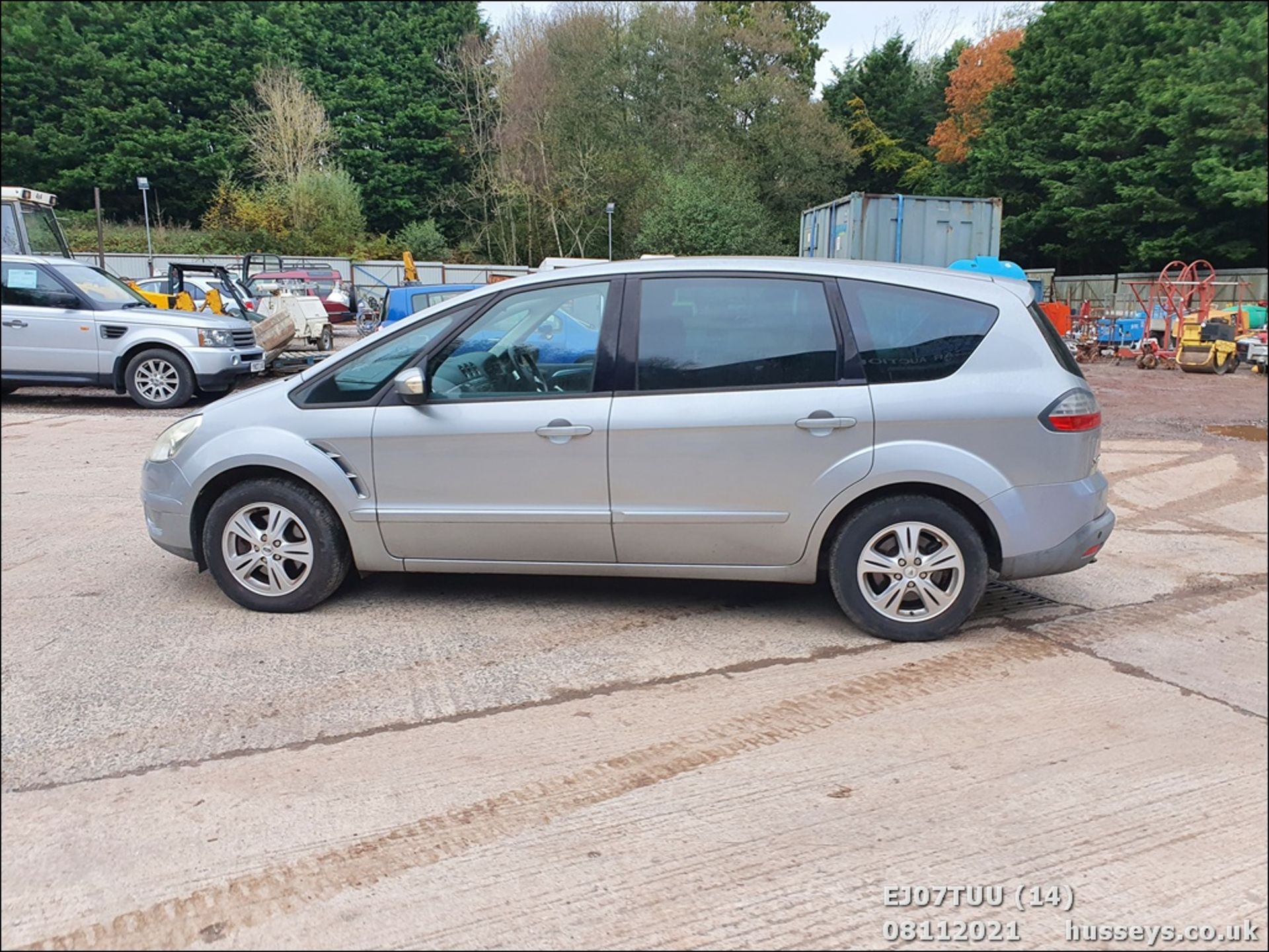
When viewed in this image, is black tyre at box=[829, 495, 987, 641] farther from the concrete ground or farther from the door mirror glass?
the door mirror glass

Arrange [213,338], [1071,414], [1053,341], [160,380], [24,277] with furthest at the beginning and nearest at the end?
1. [213,338]
2. [160,380]
3. [24,277]
4. [1053,341]
5. [1071,414]

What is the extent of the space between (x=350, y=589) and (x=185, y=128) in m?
2.76

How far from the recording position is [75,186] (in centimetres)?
296

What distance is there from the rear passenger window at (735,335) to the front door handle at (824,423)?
0.20m

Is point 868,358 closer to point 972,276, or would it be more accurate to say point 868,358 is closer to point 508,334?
point 972,276

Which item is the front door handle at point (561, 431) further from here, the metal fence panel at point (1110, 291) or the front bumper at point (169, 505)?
the metal fence panel at point (1110, 291)

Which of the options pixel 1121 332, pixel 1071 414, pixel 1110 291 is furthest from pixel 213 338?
pixel 1110 291

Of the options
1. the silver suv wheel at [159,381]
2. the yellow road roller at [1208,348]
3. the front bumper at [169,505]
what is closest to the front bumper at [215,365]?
→ the silver suv wheel at [159,381]

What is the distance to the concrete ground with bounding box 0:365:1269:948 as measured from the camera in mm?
2602

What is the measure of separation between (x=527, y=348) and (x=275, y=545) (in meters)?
1.66

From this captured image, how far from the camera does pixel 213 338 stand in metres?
13.2

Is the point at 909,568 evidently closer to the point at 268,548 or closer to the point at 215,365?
the point at 268,548

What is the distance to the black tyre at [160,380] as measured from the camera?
41.9 ft

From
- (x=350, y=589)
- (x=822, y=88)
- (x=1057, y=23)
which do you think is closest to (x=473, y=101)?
(x=822, y=88)
